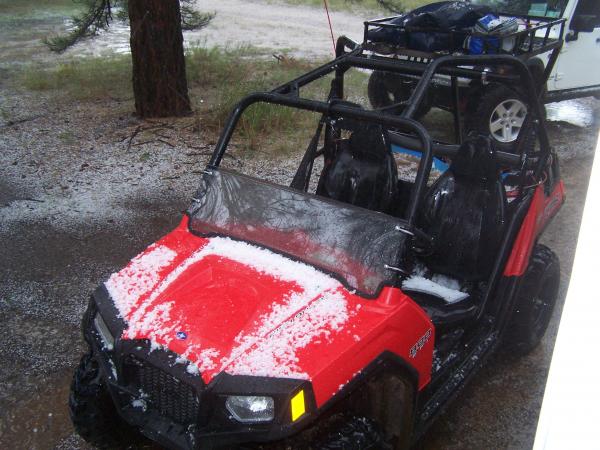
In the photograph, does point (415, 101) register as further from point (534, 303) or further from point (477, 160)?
point (534, 303)

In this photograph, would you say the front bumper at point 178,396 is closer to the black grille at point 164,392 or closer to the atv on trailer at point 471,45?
the black grille at point 164,392

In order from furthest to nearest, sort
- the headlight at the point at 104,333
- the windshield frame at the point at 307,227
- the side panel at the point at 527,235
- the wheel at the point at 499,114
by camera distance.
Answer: the wheel at the point at 499,114, the side panel at the point at 527,235, the windshield frame at the point at 307,227, the headlight at the point at 104,333

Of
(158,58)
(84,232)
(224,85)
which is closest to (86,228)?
(84,232)

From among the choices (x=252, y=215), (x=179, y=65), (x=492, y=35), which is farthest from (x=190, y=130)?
(x=252, y=215)

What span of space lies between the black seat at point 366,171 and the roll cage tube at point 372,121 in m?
0.41

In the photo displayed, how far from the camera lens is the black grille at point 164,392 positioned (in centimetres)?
211

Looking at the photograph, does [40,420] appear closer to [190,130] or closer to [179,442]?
[179,442]

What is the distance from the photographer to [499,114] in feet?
21.4

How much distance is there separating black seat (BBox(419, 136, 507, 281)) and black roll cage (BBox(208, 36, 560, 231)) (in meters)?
0.23

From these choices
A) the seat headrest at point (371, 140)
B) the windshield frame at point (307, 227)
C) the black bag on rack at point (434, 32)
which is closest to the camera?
the windshield frame at point (307, 227)

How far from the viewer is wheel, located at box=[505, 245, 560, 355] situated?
3.28 m

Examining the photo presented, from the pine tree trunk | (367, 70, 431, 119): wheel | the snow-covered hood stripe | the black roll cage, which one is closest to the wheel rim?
(367, 70, 431, 119): wheel

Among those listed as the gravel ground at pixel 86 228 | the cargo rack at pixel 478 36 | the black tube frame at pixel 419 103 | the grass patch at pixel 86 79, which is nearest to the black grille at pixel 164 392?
the gravel ground at pixel 86 228

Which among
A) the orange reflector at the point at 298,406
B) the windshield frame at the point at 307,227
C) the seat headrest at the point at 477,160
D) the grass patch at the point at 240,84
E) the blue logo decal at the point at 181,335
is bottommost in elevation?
the grass patch at the point at 240,84
